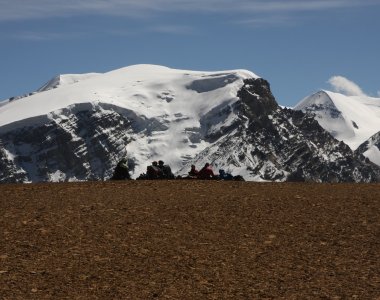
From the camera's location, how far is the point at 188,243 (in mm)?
20547

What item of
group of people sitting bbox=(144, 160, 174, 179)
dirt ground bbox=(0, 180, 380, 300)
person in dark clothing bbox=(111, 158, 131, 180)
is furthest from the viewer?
person in dark clothing bbox=(111, 158, 131, 180)

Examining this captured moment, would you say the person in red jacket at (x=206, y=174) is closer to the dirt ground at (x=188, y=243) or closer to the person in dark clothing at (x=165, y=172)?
the person in dark clothing at (x=165, y=172)

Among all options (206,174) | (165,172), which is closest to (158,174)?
(165,172)

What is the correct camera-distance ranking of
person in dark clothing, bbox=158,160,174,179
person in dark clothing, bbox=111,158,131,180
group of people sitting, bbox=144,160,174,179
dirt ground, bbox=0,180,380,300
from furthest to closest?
person in dark clothing, bbox=158,160,174,179 → person in dark clothing, bbox=111,158,131,180 → group of people sitting, bbox=144,160,174,179 → dirt ground, bbox=0,180,380,300

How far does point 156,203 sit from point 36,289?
8.00 metres

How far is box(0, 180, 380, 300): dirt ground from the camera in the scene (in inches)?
687

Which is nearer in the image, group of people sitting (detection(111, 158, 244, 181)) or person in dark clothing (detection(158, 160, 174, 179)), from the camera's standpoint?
group of people sitting (detection(111, 158, 244, 181))

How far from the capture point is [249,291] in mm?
17203

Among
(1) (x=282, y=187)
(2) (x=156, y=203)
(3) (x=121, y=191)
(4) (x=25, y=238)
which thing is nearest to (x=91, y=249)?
(4) (x=25, y=238)

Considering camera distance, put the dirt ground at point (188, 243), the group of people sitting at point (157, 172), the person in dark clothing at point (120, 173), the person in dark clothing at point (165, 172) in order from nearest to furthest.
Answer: the dirt ground at point (188, 243) < the group of people sitting at point (157, 172) < the person in dark clothing at point (120, 173) < the person in dark clothing at point (165, 172)

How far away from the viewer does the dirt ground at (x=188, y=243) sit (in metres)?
17.5

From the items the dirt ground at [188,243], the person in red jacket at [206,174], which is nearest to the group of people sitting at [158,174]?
the person in red jacket at [206,174]

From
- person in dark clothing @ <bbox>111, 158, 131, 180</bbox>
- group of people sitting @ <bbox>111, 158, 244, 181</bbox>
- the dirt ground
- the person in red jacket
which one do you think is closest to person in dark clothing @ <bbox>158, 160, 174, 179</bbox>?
group of people sitting @ <bbox>111, 158, 244, 181</bbox>

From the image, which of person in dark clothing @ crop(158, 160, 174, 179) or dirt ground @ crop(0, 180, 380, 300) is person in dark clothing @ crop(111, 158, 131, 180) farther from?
dirt ground @ crop(0, 180, 380, 300)
